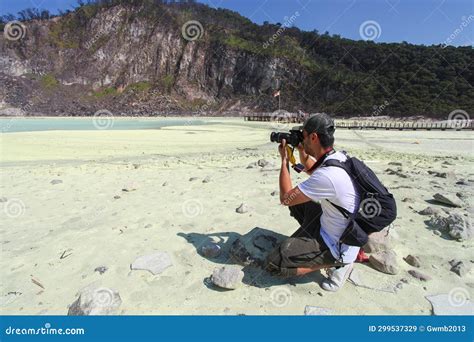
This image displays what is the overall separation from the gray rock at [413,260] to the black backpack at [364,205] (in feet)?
3.16

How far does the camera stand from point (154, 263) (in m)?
3.44

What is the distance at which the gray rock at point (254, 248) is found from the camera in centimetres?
339

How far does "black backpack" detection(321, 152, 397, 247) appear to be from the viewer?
105 inches

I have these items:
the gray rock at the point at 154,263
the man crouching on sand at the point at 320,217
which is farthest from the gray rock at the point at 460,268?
the gray rock at the point at 154,263

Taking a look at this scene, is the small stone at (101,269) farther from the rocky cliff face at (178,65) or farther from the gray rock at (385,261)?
the rocky cliff face at (178,65)

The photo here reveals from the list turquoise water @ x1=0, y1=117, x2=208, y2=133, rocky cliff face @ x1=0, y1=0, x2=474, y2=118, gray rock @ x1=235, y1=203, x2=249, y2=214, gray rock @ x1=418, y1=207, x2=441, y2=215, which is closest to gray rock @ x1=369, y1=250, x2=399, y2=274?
gray rock @ x1=418, y1=207, x2=441, y2=215

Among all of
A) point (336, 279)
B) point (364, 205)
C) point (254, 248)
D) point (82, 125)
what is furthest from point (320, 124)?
point (82, 125)

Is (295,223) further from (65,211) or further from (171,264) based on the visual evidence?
(65,211)

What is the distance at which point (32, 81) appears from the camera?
94.7 meters

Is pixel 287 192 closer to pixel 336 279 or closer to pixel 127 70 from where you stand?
pixel 336 279

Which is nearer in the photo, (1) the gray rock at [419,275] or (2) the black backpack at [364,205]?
(2) the black backpack at [364,205]

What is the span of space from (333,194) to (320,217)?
477 mm

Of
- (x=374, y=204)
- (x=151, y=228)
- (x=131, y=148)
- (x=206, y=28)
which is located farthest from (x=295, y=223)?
(x=206, y=28)

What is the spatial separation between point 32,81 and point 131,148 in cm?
9977
